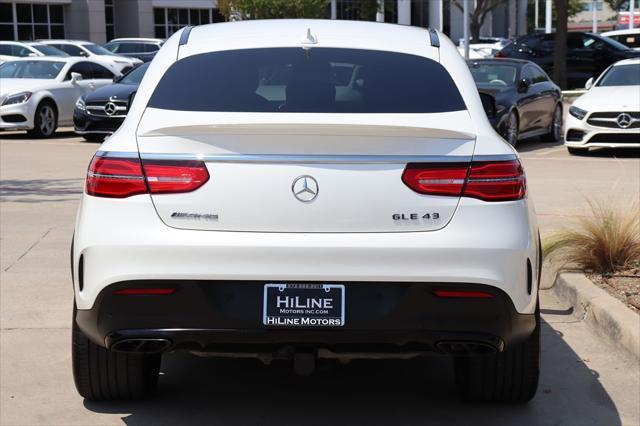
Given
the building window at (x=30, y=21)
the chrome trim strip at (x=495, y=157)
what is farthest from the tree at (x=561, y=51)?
the building window at (x=30, y=21)

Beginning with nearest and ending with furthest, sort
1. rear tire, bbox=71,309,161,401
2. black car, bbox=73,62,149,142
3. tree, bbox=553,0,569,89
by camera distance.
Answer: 1. rear tire, bbox=71,309,161,401
2. black car, bbox=73,62,149,142
3. tree, bbox=553,0,569,89

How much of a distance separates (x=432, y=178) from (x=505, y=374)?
115 cm

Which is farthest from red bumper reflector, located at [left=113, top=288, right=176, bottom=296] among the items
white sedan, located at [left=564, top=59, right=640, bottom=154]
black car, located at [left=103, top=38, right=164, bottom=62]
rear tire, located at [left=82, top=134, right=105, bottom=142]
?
black car, located at [left=103, top=38, right=164, bottom=62]

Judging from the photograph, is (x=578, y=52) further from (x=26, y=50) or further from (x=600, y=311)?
(x=600, y=311)

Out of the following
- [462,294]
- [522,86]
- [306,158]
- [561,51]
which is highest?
[306,158]

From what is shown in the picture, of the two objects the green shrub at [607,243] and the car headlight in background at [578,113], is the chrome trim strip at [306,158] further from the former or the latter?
the car headlight in background at [578,113]

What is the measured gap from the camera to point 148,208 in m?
4.36

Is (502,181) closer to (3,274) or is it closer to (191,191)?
(191,191)

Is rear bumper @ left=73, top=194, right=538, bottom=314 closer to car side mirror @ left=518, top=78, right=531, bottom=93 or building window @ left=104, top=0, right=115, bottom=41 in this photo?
car side mirror @ left=518, top=78, right=531, bottom=93

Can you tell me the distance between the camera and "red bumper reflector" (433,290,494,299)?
432 centimetres

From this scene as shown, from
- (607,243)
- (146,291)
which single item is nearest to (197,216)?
(146,291)

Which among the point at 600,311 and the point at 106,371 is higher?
the point at 106,371

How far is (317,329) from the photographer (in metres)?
4.32

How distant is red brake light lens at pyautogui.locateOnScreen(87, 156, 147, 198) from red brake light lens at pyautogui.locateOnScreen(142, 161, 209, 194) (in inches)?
1.7
